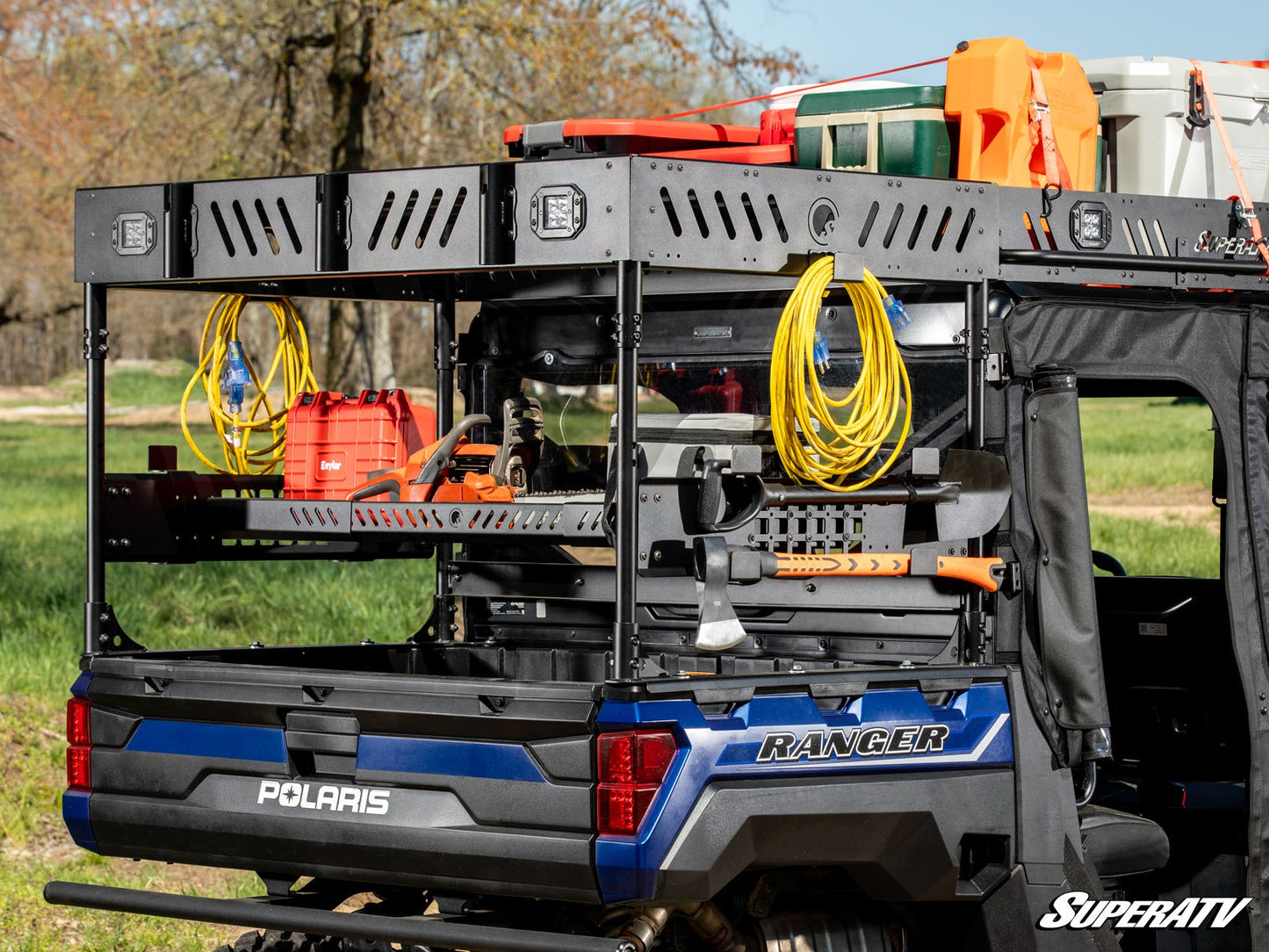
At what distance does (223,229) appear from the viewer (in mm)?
4461

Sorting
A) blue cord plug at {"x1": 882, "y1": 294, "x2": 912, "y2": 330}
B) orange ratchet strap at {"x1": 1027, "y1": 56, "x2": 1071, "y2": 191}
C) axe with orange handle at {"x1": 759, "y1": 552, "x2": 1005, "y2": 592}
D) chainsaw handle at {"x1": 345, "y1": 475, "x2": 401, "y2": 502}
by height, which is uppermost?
orange ratchet strap at {"x1": 1027, "y1": 56, "x2": 1071, "y2": 191}

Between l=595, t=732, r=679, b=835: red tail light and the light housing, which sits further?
the light housing

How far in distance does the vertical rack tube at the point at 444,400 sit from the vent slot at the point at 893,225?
1.84m

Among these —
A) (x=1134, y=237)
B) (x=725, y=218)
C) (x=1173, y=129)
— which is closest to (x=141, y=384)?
(x=1173, y=129)

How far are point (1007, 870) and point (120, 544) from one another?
8.66 ft

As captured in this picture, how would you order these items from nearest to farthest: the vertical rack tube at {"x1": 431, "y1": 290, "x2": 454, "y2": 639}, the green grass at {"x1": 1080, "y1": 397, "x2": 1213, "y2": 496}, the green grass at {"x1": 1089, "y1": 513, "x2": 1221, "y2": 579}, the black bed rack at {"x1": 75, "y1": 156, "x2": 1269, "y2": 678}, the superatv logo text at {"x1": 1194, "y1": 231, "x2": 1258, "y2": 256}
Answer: the black bed rack at {"x1": 75, "y1": 156, "x2": 1269, "y2": 678}
the superatv logo text at {"x1": 1194, "y1": 231, "x2": 1258, "y2": 256}
the vertical rack tube at {"x1": 431, "y1": 290, "x2": 454, "y2": 639}
the green grass at {"x1": 1089, "y1": 513, "x2": 1221, "y2": 579}
the green grass at {"x1": 1080, "y1": 397, "x2": 1213, "y2": 496}

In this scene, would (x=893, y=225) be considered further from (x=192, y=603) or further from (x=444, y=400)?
(x=192, y=603)

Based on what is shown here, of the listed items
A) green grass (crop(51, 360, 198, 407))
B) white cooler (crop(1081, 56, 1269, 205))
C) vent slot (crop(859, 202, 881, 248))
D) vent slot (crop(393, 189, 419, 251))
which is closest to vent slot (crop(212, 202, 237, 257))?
vent slot (crop(393, 189, 419, 251))

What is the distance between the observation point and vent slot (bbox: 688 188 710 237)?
12.9 feet

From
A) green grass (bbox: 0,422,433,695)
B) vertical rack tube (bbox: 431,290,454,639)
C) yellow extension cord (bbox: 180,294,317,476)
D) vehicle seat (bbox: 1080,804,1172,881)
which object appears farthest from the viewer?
green grass (bbox: 0,422,433,695)

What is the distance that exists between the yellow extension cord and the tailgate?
36.1 inches

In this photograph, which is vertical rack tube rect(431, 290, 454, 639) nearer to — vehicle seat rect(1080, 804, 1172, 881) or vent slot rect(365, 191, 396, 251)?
vent slot rect(365, 191, 396, 251)

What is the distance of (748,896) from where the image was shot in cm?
445

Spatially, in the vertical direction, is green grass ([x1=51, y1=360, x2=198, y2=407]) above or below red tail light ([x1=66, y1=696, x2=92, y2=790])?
above
